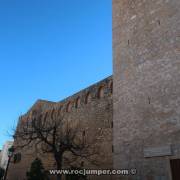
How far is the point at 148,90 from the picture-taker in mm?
10266

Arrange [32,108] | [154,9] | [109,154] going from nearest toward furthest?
1. [154,9]
2. [109,154]
3. [32,108]

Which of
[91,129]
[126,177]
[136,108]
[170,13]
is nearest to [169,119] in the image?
[136,108]

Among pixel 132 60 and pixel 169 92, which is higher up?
pixel 132 60

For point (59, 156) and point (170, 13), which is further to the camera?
point (59, 156)

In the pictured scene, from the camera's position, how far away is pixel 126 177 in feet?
32.8

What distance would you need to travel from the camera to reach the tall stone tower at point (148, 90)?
8945 mm

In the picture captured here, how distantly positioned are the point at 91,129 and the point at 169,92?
288 inches

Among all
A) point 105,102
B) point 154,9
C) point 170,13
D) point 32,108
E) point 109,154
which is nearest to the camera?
point 170,13

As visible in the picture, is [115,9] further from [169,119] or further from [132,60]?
[169,119]

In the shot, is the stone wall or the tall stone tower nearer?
the tall stone tower

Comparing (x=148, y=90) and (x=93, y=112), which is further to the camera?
(x=93, y=112)

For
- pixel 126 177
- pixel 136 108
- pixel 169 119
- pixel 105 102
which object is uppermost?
pixel 105 102

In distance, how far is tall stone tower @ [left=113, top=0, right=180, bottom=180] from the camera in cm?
895

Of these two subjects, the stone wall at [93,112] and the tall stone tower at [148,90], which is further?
the stone wall at [93,112]
